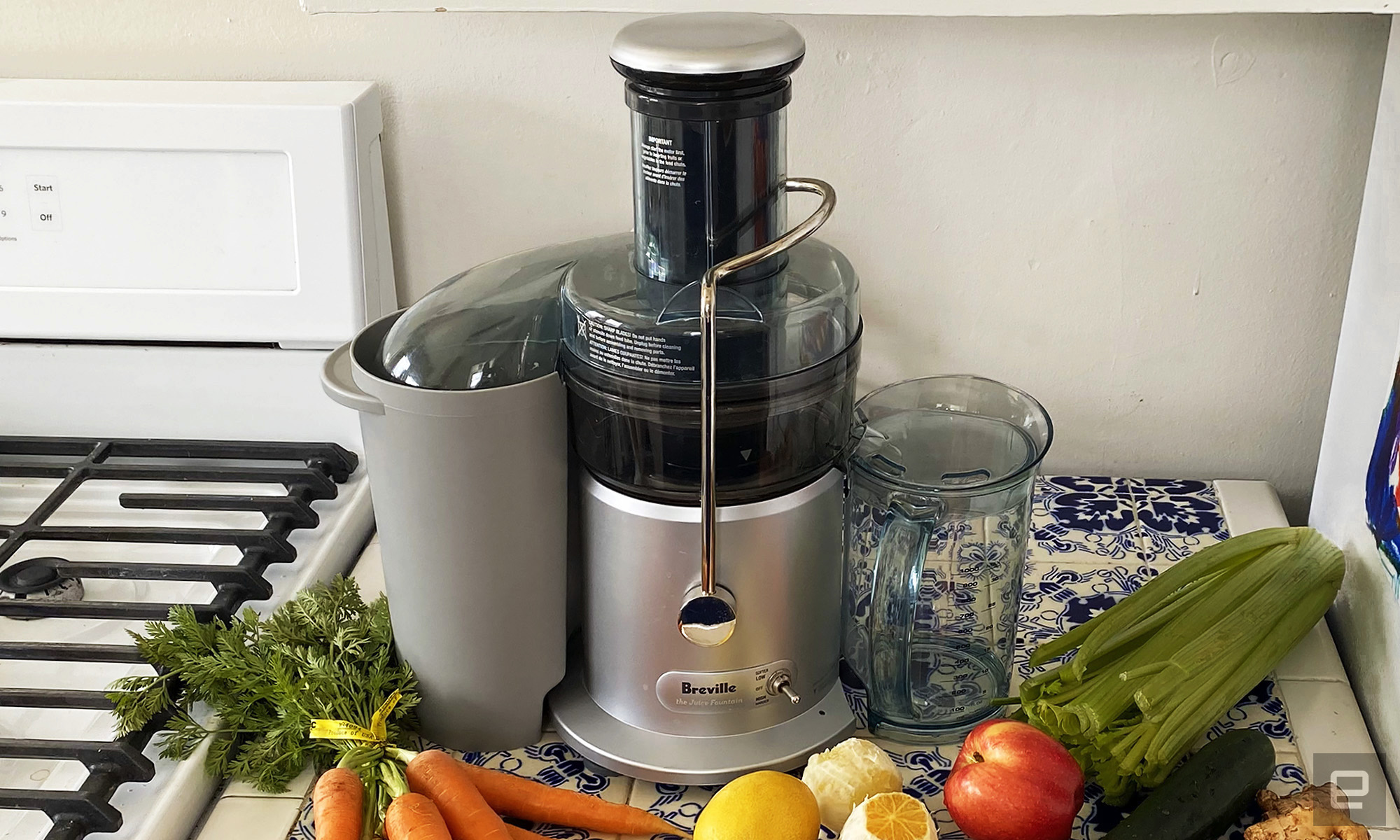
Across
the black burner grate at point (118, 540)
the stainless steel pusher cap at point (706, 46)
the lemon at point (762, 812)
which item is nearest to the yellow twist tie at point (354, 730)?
the black burner grate at point (118, 540)

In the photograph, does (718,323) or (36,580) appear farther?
(36,580)

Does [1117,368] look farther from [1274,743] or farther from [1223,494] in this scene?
[1274,743]

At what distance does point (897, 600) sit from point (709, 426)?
0.20 metres

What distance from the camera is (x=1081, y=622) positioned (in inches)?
36.4

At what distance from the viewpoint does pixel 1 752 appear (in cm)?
73

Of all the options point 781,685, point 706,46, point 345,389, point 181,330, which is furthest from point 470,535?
point 181,330

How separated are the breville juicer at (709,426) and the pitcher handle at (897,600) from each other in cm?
3

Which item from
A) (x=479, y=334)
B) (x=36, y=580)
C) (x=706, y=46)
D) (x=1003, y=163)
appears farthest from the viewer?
(x=1003, y=163)

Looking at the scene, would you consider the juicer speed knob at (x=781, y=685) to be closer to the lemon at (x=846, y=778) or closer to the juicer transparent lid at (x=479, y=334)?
the lemon at (x=846, y=778)

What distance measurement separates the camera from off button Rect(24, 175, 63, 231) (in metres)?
1.00

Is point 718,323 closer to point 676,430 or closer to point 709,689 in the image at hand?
point 676,430

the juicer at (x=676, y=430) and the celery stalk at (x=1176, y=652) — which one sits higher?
the juicer at (x=676, y=430)

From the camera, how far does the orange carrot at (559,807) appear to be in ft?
2.44

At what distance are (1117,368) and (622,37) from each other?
60 cm
